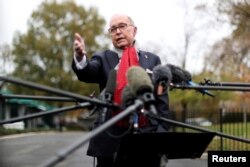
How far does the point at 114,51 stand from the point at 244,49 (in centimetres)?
1925

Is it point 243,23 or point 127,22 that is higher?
point 243,23

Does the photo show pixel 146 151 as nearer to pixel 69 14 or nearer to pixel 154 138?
pixel 154 138

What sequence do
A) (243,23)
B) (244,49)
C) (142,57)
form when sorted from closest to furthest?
(142,57), (243,23), (244,49)

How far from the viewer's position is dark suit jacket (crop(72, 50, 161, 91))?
3045 mm

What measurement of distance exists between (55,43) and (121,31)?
44311mm

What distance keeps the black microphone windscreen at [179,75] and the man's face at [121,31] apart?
0.52 metres

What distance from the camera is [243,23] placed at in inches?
679

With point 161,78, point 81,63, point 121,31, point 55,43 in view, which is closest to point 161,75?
point 161,78

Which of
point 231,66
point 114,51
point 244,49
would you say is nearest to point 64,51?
point 231,66

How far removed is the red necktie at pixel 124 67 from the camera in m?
2.67

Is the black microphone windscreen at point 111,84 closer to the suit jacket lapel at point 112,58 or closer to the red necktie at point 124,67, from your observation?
the red necktie at point 124,67

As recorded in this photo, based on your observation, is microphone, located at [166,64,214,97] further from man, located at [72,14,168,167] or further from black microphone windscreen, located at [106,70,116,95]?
black microphone windscreen, located at [106,70,116,95]

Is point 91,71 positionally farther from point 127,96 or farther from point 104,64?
point 127,96

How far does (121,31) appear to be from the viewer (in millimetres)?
3102
